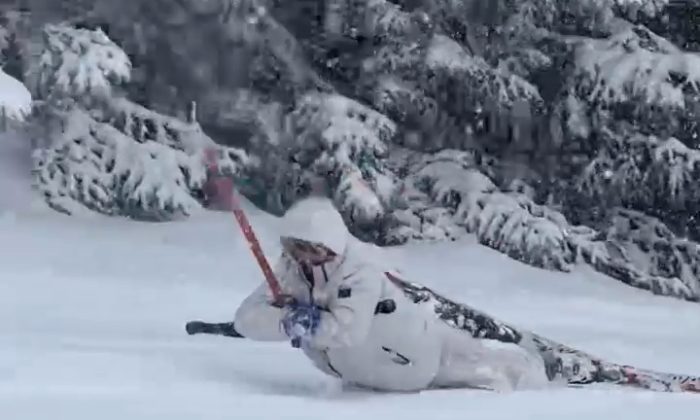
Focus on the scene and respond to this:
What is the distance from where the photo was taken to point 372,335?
4934 millimetres

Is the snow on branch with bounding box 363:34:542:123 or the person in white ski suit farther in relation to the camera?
the snow on branch with bounding box 363:34:542:123

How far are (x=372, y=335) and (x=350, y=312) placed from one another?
0.21 metres

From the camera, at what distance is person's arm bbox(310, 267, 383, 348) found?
15.5ft

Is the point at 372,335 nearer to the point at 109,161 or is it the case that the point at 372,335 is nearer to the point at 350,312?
the point at 350,312

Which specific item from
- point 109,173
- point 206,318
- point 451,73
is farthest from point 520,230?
point 206,318

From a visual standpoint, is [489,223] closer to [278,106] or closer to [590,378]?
[278,106]

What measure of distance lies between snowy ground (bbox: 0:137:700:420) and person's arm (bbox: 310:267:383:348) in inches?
8.9

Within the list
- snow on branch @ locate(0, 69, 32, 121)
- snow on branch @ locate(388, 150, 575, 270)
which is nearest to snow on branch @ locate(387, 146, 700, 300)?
snow on branch @ locate(388, 150, 575, 270)

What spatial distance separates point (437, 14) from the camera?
12.0 meters

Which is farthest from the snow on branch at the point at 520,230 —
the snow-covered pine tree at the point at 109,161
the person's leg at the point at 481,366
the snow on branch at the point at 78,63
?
the person's leg at the point at 481,366

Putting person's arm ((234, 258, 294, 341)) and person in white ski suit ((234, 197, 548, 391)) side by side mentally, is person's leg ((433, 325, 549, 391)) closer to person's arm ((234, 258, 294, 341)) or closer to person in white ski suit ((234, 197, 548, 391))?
person in white ski suit ((234, 197, 548, 391))

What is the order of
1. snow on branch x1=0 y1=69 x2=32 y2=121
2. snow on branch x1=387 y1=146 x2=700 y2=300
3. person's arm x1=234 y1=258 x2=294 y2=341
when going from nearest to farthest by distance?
1. person's arm x1=234 y1=258 x2=294 y2=341
2. snow on branch x1=0 y1=69 x2=32 y2=121
3. snow on branch x1=387 y1=146 x2=700 y2=300

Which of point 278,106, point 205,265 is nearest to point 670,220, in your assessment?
point 278,106

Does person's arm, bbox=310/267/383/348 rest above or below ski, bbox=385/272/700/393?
above
